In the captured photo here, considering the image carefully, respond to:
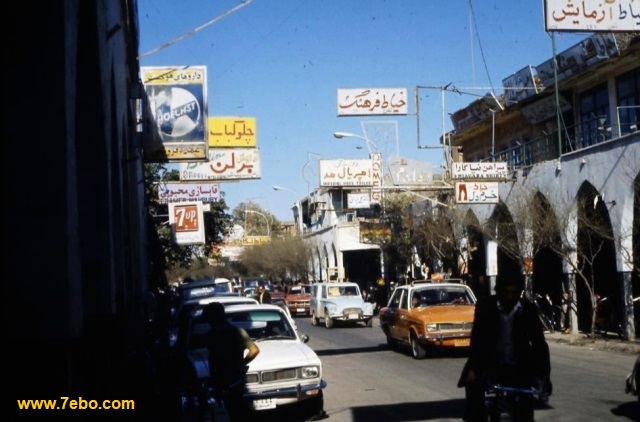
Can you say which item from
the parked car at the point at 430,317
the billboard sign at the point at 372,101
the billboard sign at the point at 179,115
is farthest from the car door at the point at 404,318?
the billboard sign at the point at 372,101

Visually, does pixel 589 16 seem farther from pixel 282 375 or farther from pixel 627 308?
pixel 627 308

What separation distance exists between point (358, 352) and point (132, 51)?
9.72 metres

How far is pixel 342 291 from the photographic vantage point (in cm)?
3747

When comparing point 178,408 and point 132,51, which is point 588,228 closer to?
point 132,51

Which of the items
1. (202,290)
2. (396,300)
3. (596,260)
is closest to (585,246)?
(596,260)

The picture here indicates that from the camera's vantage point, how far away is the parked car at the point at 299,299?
46.5 meters

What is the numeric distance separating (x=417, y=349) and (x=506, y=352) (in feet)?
40.1

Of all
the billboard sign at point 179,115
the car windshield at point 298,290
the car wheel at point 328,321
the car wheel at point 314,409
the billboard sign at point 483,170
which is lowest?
the car wheel at point 328,321

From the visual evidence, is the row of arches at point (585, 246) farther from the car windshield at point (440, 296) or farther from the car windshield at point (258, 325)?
the car windshield at point (258, 325)

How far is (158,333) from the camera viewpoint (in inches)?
851

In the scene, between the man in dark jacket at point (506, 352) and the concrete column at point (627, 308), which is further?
the concrete column at point (627, 308)

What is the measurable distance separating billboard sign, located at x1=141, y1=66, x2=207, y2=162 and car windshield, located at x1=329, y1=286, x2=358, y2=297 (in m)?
18.4

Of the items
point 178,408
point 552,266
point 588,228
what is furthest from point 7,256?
point 552,266

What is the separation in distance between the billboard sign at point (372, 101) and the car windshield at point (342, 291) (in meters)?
12.4
